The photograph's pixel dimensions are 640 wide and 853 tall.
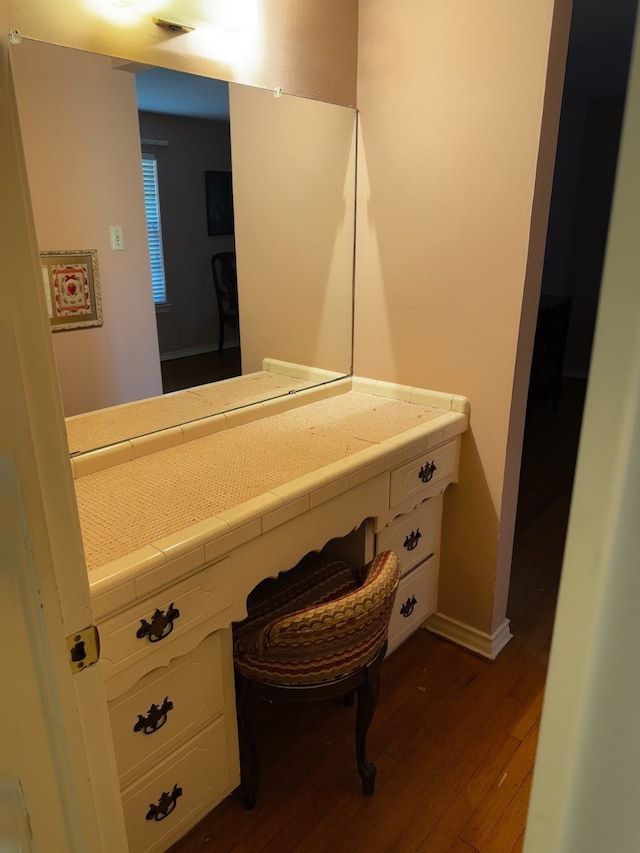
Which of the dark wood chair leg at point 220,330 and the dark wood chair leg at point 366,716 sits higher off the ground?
the dark wood chair leg at point 220,330

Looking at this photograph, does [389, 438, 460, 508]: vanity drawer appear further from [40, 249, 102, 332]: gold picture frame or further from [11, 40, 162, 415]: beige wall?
[40, 249, 102, 332]: gold picture frame

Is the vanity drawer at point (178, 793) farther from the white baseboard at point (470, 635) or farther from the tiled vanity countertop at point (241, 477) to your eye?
the white baseboard at point (470, 635)

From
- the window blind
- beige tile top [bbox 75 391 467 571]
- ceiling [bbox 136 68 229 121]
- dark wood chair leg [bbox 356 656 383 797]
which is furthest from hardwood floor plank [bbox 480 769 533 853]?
ceiling [bbox 136 68 229 121]

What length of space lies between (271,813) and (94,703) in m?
0.94

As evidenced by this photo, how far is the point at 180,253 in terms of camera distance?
1.66 meters

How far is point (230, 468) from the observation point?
1519 mm

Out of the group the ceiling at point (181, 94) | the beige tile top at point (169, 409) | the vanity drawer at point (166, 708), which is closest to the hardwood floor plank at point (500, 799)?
the vanity drawer at point (166, 708)

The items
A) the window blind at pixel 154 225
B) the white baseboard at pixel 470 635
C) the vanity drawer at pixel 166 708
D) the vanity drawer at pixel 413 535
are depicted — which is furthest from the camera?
the white baseboard at pixel 470 635

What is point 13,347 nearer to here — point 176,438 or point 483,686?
point 176,438

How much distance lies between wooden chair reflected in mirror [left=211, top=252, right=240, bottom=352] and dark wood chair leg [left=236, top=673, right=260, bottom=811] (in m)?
0.94

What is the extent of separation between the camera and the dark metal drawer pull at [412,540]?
189 centimetres

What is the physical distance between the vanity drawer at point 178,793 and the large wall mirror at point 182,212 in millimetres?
739

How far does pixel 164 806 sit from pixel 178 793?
0.12 ft

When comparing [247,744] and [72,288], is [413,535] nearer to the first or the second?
[247,744]
